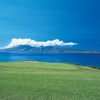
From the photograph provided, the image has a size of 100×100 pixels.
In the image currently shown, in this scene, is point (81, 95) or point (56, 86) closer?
point (81, 95)

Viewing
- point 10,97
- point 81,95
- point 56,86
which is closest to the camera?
point 10,97

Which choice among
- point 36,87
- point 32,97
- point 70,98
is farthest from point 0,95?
point 70,98

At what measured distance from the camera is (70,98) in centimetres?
862

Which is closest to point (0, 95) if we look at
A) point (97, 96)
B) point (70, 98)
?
point (70, 98)

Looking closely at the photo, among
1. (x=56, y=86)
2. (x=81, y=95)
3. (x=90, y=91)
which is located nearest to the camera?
(x=81, y=95)

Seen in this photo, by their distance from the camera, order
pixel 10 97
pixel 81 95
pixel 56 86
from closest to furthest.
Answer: pixel 10 97 < pixel 81 95 < pixel 56 86

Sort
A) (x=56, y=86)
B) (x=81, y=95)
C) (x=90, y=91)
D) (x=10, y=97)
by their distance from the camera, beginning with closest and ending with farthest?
(x=10, y=97) → (x=81, y=95) → (x=90, y=91) → (x=56, y=86)

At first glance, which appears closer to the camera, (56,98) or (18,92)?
(56,98)

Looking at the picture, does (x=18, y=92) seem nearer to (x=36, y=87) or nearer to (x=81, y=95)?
(x=36, y=87)

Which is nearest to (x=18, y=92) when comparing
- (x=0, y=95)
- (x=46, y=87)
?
(x=0, y=95)

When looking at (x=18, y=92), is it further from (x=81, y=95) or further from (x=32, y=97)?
(x=81, y=95)

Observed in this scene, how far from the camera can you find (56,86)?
433 inches

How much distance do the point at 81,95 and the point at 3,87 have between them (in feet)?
12.4

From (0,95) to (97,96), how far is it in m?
4.11
